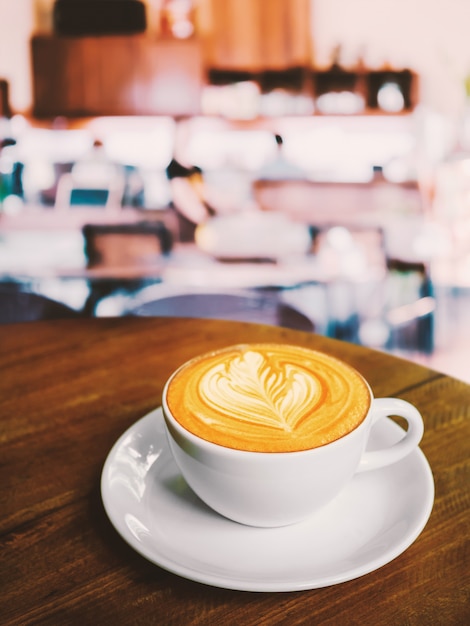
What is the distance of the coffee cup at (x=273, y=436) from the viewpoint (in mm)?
372

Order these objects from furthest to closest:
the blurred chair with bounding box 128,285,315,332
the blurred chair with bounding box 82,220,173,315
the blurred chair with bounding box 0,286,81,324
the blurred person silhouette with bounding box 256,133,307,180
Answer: the blurred person silhouette with bounding box 256,133,307,180, the blurred chair with bounding box 82,220,173,315, the blurred chair with bounding box 128,285,315,332, the blurred chair with bounding box 0,286,81,324

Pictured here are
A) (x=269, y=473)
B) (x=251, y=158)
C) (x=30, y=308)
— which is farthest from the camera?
(x=251, y=158)

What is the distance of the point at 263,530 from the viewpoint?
41 centimetres

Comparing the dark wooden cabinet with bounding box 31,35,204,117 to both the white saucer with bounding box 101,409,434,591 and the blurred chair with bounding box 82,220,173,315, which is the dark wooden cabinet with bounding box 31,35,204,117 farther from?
the white saucer with bounding box 101,409,434,591

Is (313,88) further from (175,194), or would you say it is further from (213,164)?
(175,194)

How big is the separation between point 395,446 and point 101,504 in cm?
22

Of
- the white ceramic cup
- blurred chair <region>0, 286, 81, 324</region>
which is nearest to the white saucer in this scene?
the white ceramic cup

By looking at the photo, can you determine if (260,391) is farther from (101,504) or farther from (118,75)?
(118,75)

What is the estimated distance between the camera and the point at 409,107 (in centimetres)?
326

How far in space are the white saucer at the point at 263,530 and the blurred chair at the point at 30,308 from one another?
119cm

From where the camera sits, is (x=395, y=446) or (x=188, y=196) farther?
(x=188, y=196)

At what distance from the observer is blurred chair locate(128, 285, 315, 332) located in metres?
2.07

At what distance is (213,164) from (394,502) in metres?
3.10

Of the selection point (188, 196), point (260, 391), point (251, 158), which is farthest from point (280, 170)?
point (260, 391)
